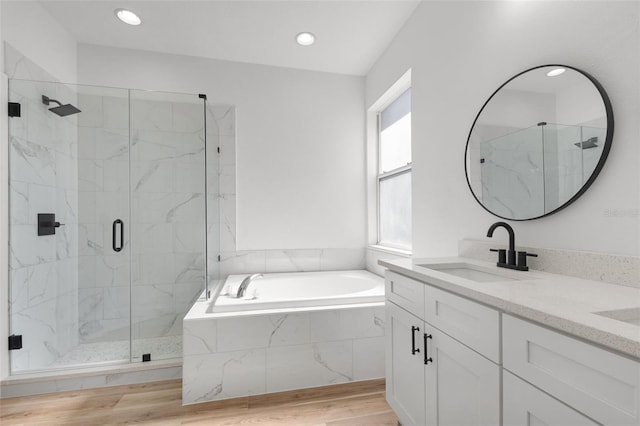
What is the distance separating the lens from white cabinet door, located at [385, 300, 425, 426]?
123 cm

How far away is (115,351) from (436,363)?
2259 mm

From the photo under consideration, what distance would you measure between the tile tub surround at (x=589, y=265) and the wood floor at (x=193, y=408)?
114cm

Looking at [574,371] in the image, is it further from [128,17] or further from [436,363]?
[128,17]

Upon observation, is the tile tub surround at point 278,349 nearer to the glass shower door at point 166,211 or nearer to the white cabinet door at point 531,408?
the glass shower door at point 166,211

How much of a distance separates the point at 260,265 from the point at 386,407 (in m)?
1.66

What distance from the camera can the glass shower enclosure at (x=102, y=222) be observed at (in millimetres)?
2057

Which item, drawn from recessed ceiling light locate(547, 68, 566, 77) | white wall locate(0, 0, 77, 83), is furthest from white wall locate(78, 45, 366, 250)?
recessed ceiling light locate(547, 68, 566, 77)

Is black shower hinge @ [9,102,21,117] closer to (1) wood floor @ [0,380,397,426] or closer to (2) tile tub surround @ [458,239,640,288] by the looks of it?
(1) wood floor @ [0,380,397,426]

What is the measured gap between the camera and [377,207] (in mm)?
3172

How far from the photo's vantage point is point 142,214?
2.38 meters

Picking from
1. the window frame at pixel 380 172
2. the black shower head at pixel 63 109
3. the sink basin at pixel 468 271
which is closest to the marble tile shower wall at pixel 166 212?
the black shower head at pixel 63 109

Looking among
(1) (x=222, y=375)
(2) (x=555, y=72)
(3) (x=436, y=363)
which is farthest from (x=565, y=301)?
(1) (x=222, y=375)

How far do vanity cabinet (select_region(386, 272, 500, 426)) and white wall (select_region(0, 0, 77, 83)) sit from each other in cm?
286

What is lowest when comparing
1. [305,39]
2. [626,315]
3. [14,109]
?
[626,315]
